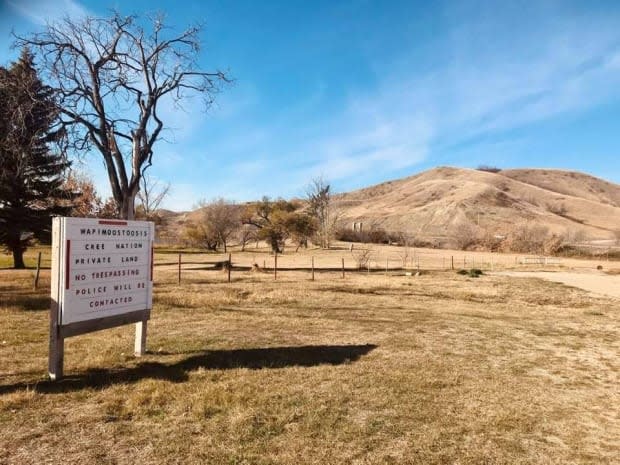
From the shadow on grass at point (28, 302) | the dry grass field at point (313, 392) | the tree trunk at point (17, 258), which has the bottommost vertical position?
the dry grass field at point (313, 392)

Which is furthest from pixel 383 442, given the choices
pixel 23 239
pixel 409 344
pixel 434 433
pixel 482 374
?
pixel 23 239

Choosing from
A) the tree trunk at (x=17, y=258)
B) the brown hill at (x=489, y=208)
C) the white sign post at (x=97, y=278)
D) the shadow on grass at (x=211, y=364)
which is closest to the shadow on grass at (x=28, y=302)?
the white sign post at (x=97, y=278)

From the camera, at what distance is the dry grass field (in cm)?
374

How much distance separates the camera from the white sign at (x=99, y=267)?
17.8ft

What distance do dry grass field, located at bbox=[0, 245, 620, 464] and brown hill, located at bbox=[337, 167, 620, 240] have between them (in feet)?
189

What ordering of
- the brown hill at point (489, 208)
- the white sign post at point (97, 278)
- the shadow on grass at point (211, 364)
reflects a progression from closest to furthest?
1. the shadow on grass at point (211, 364)
2. the white sign post at point (97, 278)
3. the brown hill at point (489, 208)

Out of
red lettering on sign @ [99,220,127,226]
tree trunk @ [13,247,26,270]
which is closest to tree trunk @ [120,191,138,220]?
red lettering on sign @ [99,220,127,226]

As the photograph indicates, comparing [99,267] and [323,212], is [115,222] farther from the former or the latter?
[323,212]

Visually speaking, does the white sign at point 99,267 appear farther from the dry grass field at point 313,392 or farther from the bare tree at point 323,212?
the bare tree at point 323,212

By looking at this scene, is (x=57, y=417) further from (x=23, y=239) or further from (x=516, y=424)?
(x=23, y=239)

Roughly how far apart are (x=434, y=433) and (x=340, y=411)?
0.96m

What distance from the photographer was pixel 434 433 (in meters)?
4.14

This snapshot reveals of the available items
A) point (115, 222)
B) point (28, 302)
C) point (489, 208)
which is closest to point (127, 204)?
point (28, 302)

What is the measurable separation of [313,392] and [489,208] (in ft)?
281
